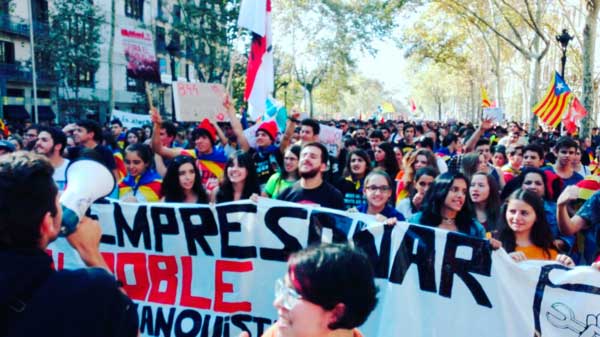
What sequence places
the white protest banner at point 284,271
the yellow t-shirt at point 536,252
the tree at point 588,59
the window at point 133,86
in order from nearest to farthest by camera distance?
the white protest banner at point 284,271 → the yellow t-shirt at point 536,252 → the tree at point 588,59 → the window at point 133,86

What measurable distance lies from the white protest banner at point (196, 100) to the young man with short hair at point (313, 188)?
3568 millimetres

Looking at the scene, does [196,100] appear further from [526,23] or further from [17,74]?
[17,74]

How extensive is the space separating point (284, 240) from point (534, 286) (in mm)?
1502

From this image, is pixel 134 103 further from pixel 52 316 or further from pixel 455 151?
pixel 52 316

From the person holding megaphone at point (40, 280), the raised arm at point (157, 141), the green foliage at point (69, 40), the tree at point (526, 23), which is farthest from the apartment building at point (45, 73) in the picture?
the person holding megaphone at point (40, 280)

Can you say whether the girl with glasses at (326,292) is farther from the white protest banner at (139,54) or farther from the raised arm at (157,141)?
the white protest banner at (139,54)

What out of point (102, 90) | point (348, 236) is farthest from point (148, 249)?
point (102, 90)

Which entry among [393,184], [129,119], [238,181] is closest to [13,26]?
[129,119]

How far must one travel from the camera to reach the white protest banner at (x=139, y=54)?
10.1 metres

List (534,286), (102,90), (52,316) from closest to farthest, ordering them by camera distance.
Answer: (52,316)
(534,286)
(102,90)

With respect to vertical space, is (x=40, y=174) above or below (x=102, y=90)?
below

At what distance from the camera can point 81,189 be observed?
201cm

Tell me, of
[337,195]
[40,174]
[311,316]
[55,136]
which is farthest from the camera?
[55,136]

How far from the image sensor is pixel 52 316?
1.51m
